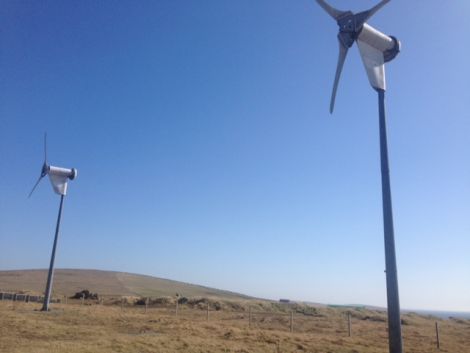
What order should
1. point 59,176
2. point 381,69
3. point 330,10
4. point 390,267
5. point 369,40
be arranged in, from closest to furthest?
point 390,267
point 381,69
point 369,40
point 330,10
point 59,176

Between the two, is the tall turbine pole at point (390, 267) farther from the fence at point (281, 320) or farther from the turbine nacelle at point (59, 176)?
the turbine nacelle at point (59, 176)

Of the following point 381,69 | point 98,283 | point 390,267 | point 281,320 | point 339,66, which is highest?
point 339,66

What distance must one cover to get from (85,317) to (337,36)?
25.2 m

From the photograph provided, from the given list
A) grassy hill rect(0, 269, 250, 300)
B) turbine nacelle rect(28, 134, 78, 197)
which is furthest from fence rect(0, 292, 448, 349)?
grassy hill rect(0, 269, 250, 300)

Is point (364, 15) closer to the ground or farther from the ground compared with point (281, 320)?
farther from the ground

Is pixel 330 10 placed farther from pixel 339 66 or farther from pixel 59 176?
pixel 59 176

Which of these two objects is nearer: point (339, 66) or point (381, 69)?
point (381, 69)

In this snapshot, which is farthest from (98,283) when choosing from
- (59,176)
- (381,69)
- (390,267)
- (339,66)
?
(390,267)

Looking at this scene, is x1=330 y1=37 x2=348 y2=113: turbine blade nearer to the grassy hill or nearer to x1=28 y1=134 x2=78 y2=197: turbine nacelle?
x1=28 y1=134 x2=78 y2=197: turbine nacelle

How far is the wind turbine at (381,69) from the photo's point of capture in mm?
10672

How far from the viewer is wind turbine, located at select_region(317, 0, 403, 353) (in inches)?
420

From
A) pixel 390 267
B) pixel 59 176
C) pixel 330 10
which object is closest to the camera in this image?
pixel 390 267

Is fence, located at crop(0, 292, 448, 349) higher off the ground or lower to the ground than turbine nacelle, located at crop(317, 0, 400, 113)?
lower

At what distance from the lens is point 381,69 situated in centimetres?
1412
